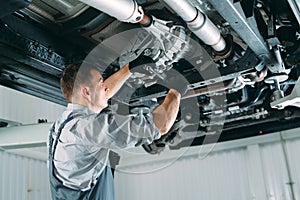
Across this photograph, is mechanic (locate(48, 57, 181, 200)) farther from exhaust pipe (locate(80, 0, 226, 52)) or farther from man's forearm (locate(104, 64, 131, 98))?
exhaust pipe (locate(80, 0, 226, 52))

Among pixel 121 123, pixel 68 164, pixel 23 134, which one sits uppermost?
pixel 23 134

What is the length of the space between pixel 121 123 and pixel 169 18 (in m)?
0.64

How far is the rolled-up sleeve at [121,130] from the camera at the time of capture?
5.29ft

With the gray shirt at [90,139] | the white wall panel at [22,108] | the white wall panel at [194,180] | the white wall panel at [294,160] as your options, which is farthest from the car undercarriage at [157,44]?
the white wall panel at [194,180]

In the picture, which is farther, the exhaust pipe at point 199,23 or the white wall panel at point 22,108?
the white wall panel at point 22,108

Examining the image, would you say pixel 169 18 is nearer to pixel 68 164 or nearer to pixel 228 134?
pixel 68 164

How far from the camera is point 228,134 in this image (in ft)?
10.6

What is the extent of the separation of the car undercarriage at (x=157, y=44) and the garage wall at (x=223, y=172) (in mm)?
2323

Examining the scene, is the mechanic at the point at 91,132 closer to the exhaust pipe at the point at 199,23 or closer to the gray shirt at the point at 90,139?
the gray shirt at the point at 90,139

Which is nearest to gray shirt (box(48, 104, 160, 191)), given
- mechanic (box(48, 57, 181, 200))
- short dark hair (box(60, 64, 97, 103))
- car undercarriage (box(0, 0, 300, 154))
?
mechanic (box(48, 57, 181, 200))

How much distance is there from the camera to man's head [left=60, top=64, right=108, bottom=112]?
75.5 inches

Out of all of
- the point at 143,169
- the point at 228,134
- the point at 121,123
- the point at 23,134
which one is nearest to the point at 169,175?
the point at 143,169

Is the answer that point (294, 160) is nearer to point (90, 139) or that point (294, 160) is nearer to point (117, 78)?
point (117, 78)

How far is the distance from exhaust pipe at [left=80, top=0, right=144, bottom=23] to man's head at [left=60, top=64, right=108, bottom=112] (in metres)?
0.45
